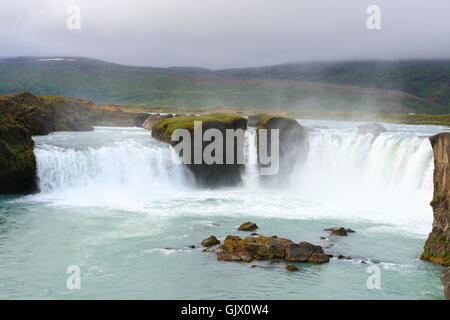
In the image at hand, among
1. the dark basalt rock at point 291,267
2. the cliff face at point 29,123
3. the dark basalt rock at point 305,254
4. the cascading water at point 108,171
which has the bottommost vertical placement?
the dark basalt rock at point 291,267

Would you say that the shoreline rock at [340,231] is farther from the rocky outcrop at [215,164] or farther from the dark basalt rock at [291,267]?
the rocky outcrop at [215,164]

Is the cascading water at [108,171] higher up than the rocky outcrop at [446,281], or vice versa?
the cascading water at [108,171]

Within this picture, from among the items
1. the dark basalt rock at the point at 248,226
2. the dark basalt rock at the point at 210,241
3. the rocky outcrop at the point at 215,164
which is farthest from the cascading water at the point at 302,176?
the dark basalt rock at the point at 210,241

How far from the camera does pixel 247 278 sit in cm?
1975

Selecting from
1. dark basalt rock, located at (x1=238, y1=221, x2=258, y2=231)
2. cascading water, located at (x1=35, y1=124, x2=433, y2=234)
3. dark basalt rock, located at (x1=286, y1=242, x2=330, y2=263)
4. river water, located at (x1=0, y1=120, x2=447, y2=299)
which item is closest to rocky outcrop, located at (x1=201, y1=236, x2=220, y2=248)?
river water, located at (x1=0, y1=120, x2=447, y2=299)

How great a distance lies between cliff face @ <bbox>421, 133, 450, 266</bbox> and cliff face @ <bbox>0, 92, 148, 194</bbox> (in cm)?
2752

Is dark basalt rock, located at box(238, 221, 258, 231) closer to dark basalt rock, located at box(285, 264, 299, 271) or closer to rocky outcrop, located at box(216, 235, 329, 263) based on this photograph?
rocky outcrop, located at box(216, 235, 329, 263)

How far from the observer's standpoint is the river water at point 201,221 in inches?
754

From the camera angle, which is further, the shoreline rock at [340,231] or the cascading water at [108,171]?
the cascading water at [108,171]

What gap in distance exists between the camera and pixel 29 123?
52562 millimetres

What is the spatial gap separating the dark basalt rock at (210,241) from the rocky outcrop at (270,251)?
0.73 metres

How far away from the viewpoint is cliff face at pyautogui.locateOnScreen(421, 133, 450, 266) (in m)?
21.5

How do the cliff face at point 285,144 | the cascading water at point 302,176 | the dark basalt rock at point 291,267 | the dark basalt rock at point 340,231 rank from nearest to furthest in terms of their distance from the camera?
the dark basalt rock at point 291,267, the dark basalt rock at point 340,231, the cascading water at point 302,176, the cliff face at point 285,144
